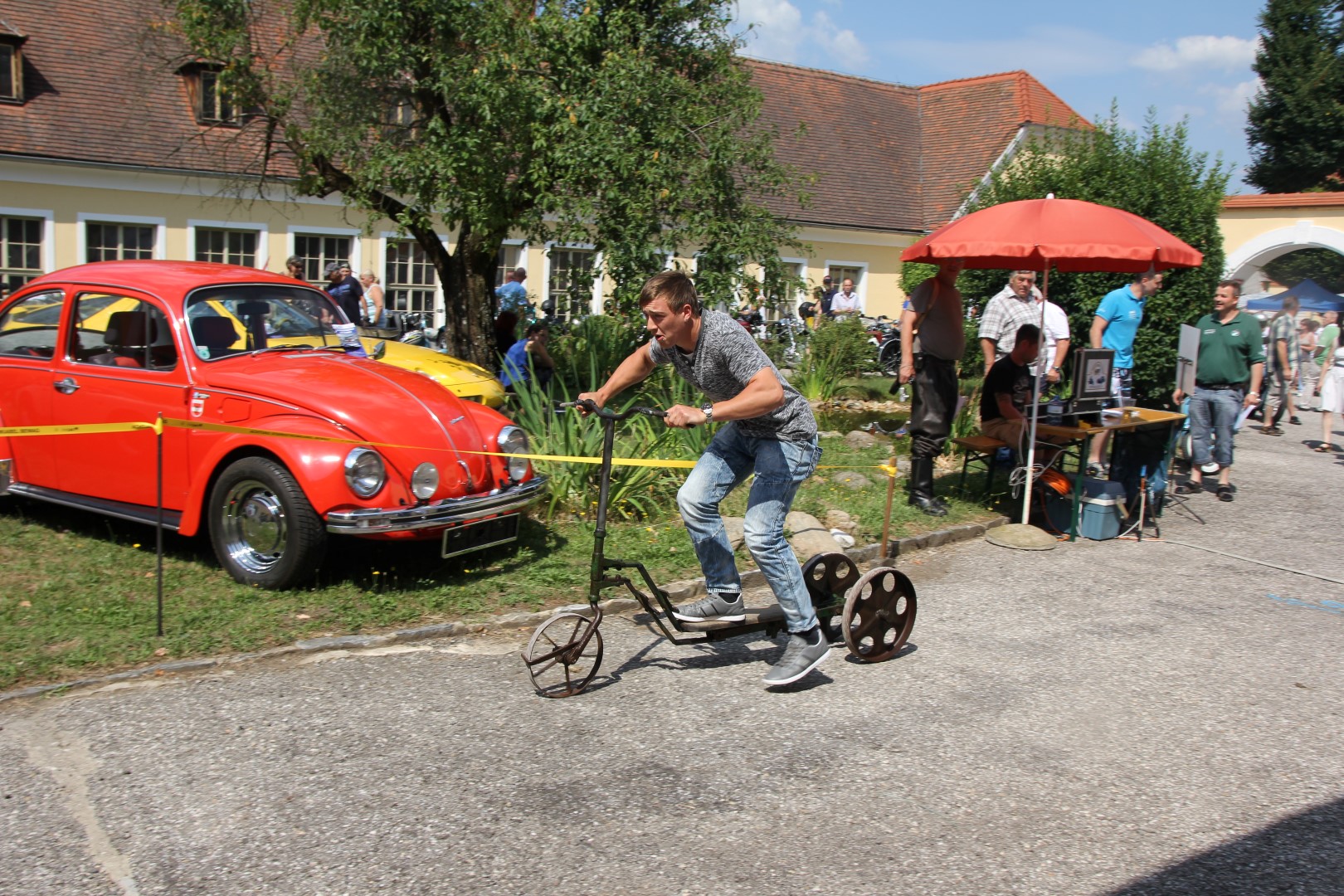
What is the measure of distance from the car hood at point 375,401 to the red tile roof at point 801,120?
14285 millimetres

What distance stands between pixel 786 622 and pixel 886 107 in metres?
→ 32.8

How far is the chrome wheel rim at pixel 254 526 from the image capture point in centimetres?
642

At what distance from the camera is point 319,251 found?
25.1m

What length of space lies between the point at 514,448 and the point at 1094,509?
15.7 ft

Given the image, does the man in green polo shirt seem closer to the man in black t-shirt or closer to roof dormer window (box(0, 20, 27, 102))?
the man in black t-shirt

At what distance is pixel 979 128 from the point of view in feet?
111

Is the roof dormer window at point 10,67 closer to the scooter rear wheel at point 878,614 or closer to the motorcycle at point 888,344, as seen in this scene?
the motorcycle at point 888,344

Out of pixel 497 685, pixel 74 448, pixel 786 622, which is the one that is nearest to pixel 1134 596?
pixel 786 622

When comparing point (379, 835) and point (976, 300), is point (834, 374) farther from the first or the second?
point (379, 835)

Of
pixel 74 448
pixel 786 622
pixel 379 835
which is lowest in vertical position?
pixel 379 835

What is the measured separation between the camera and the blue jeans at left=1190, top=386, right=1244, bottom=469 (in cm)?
1070

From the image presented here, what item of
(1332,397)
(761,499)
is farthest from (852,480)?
(1332,397)

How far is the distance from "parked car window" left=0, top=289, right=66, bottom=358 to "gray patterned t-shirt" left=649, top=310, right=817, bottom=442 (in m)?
4.53

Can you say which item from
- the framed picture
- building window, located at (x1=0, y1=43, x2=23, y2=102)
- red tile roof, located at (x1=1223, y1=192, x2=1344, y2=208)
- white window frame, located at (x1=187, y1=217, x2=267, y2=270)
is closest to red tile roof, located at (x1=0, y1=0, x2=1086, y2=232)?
building window, located at (x1=0, y1=43, x2=23, y2=102)
